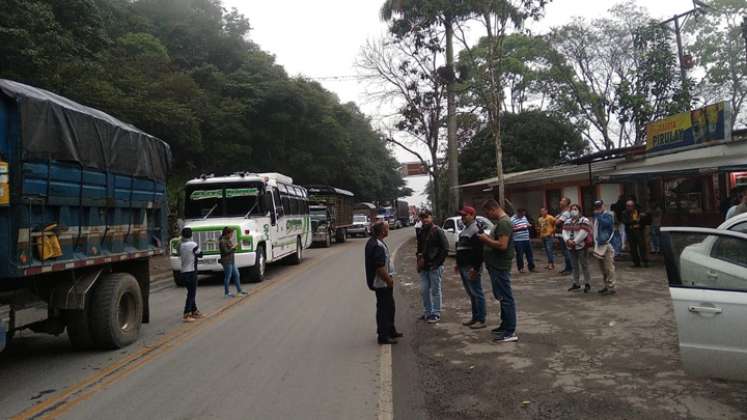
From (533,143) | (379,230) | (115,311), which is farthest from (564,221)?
(533,143)

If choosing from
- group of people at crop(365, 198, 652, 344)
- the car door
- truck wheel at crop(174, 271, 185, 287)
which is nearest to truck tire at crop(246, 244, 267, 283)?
truck wheel at crop(174, 271, 185, 287)

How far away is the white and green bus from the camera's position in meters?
13.8

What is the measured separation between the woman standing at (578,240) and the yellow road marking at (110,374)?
6.31m

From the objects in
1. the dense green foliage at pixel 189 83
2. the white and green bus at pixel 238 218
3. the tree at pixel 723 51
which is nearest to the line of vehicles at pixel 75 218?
the white and green bus at pixel 238 218

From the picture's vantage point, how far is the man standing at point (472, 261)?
7660 millimetres

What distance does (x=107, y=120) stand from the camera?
755 cm

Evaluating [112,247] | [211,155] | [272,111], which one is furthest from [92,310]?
[272,111]

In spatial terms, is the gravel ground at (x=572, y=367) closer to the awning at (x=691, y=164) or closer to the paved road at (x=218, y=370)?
the paved road at (x=218, y=370)

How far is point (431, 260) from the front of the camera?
320 inches

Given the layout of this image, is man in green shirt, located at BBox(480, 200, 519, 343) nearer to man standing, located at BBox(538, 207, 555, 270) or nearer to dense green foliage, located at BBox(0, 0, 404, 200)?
man standing, located at BBox(538, 207, 555, 270)

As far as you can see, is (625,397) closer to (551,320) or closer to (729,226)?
(729,226)

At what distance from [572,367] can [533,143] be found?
3169cm

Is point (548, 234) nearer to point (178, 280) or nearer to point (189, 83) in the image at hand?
point (178, 280)

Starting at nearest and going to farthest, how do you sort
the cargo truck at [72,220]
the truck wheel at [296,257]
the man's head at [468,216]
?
the cargo truck at [72,220] → the man's head at [468,216] → the truck wheel at [296,257]
